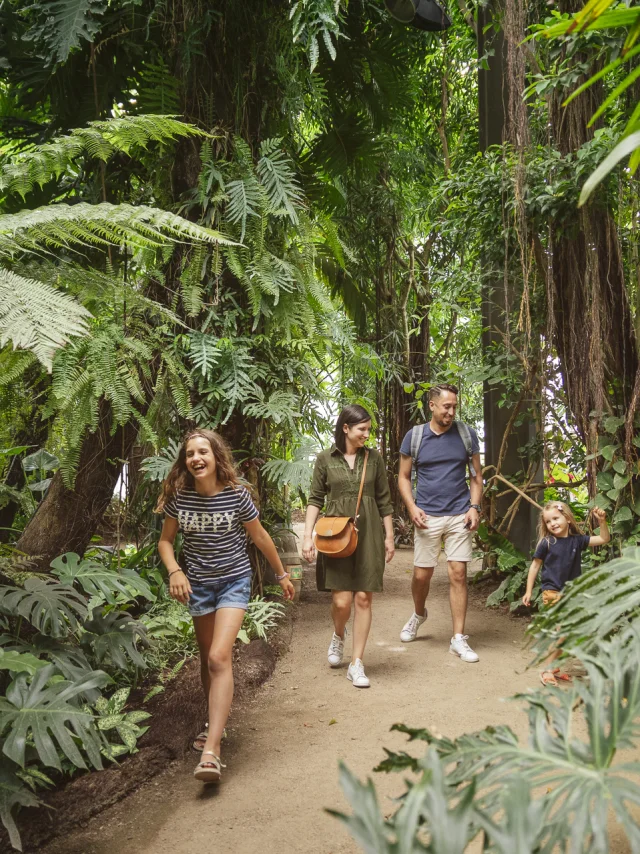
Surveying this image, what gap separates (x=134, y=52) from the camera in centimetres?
548

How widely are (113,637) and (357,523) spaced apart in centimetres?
156

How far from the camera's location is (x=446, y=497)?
203 inches

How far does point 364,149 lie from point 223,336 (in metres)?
2.22

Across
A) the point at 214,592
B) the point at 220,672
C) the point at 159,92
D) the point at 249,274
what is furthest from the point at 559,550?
the point at 159,92

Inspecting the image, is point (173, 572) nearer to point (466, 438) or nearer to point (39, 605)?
point (39, 605)

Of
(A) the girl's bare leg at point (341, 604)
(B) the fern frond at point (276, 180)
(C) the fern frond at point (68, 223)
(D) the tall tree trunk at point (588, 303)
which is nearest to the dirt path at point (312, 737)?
(A) the girl's bare leg at point (341, 604)

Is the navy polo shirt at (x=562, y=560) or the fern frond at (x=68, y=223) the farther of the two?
the navy polo shirt at (x=562, y=560)

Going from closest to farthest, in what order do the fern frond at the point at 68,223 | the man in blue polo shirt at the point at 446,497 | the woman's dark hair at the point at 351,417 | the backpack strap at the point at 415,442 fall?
1. the fern frond at the point at 68,223
2. the woman's dark hair at the point at 351,417
3. the man in blue polo shirt at the point at 446,497
4. the backpack strap at the point at 415,442

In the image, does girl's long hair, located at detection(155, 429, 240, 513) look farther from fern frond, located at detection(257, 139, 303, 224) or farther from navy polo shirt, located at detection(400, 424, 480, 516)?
fern frond, located at detection(257, 139, 303, 224)

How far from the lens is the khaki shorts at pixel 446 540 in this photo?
505 centimetres

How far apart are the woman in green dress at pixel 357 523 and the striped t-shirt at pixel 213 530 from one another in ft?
3.16

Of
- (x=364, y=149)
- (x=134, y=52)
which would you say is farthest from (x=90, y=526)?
(x=364, y=149)

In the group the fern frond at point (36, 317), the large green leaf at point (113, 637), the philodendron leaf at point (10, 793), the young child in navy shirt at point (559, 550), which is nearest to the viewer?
the fern frond at point (36, 317)

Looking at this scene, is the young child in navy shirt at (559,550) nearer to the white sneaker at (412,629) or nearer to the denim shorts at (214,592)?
the white sneaker at (412,629)
